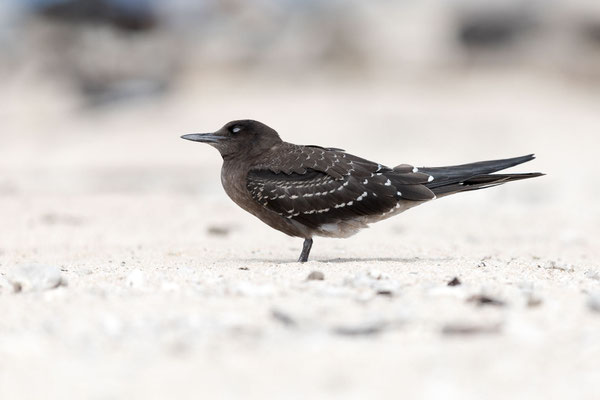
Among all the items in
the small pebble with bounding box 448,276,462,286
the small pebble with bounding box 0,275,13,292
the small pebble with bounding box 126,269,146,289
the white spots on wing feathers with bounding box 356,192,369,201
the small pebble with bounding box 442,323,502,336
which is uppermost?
the white spots on wing feathers with bounding box 356,192,369,201

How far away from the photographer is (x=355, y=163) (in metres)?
7.54

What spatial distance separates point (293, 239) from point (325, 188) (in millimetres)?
2551

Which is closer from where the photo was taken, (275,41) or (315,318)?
(315,318)

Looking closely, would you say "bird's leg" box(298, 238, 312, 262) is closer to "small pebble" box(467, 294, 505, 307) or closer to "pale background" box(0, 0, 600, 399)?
"pale background" box(0, 0, 600, 399)

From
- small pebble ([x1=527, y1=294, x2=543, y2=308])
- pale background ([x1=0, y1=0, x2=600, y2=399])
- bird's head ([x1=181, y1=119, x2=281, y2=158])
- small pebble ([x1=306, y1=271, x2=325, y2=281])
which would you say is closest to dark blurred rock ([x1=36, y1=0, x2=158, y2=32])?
pale background ([x1=0, y1=0, x2=600, y2=399])

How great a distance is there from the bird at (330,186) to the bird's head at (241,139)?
0.09m

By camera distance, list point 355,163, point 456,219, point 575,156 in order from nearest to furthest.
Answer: point 355,163 → point 456,219 → point 575,156

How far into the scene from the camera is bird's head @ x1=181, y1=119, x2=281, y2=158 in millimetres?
7672

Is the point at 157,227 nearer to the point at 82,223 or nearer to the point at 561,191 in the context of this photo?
the point at 82,223

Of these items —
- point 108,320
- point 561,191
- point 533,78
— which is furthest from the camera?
point 533,78

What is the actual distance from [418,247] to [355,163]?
139cm

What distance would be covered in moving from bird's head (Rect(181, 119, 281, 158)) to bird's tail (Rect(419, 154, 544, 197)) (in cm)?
141

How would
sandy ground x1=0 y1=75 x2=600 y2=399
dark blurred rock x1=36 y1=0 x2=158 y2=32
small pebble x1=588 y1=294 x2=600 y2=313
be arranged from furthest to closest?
dark blurred rock x1=36 y1=0 x2=158 y2=32, small pebble x1=588 y1=294 x2=600 y2=313, sandy ground x1=0 y1=75 x2=600 y2=399

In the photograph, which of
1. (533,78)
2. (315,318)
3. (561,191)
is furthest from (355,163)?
(533,78)
